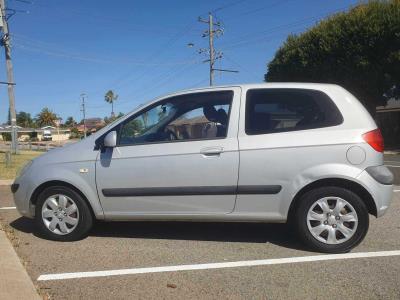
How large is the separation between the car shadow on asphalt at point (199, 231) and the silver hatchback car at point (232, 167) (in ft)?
1.43

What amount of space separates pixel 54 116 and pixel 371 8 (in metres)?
133

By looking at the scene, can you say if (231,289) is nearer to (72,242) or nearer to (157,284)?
(157,284)

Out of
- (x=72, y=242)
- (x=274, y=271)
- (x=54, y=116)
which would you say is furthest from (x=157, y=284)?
(x=54, y=116)

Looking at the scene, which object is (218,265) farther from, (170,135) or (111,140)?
(111,140)

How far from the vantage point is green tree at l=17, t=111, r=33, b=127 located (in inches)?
5938

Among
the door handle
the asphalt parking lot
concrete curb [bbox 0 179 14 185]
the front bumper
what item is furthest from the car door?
concrete curb [bbox 0 179 14 185]

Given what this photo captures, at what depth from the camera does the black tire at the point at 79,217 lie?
17.6ft

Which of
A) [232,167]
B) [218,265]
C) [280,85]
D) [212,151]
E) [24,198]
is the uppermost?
[280,85]

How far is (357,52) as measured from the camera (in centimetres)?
2750

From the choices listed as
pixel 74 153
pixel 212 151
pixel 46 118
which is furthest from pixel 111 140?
pixel 46 118

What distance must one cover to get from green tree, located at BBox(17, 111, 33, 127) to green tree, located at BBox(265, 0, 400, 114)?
13286cm

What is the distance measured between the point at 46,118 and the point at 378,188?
149 metres

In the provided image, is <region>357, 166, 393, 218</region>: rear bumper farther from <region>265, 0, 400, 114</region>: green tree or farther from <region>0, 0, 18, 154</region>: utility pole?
<region>0, 0, 18, 154</region>: utility pole

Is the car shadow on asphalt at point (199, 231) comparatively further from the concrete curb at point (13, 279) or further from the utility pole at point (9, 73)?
the utility pole at point (9, 73)
